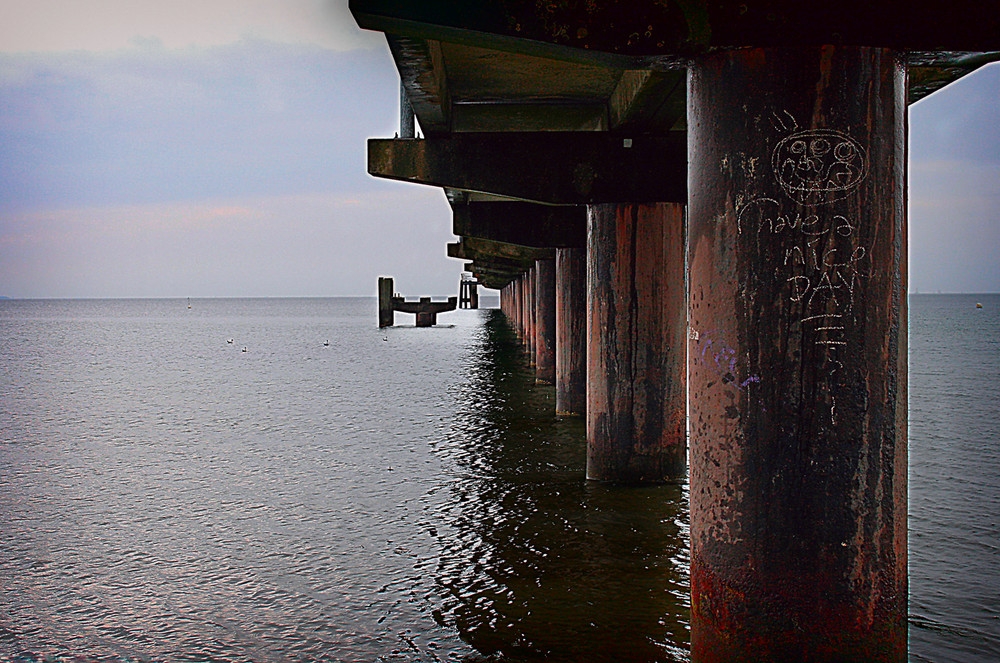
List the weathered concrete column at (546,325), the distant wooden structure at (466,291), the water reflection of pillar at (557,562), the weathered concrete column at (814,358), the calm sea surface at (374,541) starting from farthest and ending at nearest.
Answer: the distant wooden structure at (466,291) < the weathered concrete column at (546,325) < the calm sea surface at (374,541) < the water reflection of pillar at (557,562) < the weathered concrete column at (814,358)

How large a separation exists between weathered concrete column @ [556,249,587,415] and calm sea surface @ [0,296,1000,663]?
0.48 meters

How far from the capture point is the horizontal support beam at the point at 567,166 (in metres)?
8.17

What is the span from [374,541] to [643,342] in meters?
3.21

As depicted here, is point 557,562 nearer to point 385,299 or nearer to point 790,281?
point 790,281

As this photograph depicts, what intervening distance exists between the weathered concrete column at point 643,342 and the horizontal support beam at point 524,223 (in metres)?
4.49

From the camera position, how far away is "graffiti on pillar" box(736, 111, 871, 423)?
353cm

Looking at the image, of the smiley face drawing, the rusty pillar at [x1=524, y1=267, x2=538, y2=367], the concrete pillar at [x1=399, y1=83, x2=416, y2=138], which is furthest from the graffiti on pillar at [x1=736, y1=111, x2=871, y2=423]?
the rusty pillar at [x1=524, y1=267, x2=538, y2=367]

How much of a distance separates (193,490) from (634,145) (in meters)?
6.11

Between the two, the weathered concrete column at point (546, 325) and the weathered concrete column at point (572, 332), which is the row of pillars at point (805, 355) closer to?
the weathered concrete column at point (572, 332)

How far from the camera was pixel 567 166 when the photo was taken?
323 inches

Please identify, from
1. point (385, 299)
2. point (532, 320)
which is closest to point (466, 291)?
point (385, 299)

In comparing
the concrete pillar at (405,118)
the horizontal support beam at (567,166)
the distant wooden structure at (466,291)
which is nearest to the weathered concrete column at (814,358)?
the horizontal support beam at (567,166)

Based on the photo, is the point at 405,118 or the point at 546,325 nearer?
the point at 405,118

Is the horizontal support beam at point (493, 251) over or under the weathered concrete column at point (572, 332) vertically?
over
